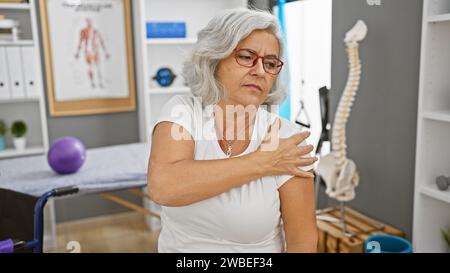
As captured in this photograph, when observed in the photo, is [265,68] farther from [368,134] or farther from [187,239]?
[368,134]

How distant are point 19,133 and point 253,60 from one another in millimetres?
1767

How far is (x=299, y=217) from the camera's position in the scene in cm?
74

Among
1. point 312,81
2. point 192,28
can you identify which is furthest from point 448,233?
point 192,28

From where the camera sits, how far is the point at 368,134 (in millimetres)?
1074

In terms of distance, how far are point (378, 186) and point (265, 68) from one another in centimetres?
78

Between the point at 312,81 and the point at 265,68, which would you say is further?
the point at 312,81

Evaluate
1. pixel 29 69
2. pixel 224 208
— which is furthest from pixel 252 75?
pixel 29 69

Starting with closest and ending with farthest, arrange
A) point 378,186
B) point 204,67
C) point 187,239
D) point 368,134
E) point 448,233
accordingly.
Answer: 1. point 204,67
2. point 187,239
3. point 448,233
4. point 368,134
5. point 378,186

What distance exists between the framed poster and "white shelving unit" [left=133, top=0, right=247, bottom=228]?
0.11 metres

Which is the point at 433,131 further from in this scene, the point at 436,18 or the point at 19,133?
the point at 19,133

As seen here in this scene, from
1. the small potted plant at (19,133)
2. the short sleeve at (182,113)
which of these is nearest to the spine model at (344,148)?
the short sleeve at (182,113)

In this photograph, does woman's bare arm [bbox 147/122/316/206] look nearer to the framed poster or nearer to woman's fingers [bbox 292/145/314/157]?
woman's fingers [bbox 292/145/314/157]

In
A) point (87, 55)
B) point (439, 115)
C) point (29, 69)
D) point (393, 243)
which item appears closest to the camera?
point (439, 115)
